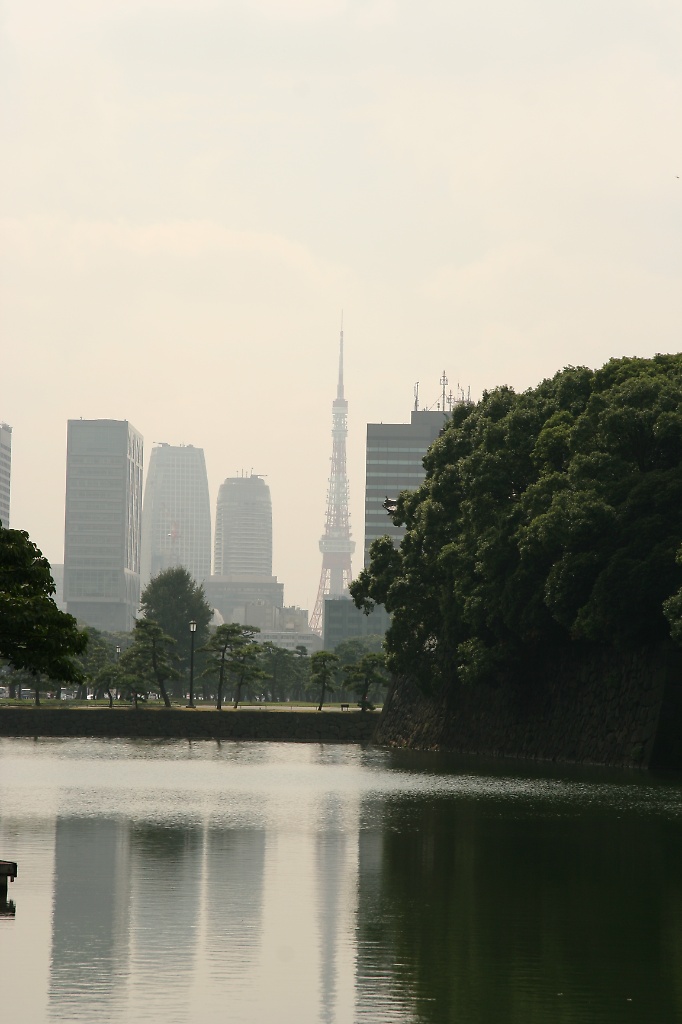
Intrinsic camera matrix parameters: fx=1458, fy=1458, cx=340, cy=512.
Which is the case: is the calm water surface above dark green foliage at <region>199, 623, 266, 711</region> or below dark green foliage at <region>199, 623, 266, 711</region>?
below

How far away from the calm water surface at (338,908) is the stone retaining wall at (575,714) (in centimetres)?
1455

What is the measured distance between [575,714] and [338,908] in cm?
4074

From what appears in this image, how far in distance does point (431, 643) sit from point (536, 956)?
56.3m

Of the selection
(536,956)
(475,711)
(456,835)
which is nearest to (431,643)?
(475,711)

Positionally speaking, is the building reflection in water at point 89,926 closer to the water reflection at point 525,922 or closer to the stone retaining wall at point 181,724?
the water reflection at point 525,922

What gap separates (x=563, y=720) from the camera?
59.9 m

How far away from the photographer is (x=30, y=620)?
20.7 metres

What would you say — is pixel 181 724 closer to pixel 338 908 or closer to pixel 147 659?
pixel 147 659

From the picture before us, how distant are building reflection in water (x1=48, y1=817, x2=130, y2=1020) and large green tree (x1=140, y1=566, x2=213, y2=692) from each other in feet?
412

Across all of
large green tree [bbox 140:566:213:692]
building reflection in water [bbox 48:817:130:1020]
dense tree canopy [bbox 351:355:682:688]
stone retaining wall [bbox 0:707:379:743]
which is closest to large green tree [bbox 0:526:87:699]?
building reflection in water [bbox 48:817:130:1020]

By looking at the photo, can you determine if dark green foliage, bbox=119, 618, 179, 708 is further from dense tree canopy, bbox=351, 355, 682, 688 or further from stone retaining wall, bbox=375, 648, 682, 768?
stone retaining wall, bbox=375, 648, 682, 768

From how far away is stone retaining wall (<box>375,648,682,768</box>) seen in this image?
173ft

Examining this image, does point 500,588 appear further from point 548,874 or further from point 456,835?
point 548,874

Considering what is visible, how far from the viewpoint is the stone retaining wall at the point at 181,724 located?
267 feet
